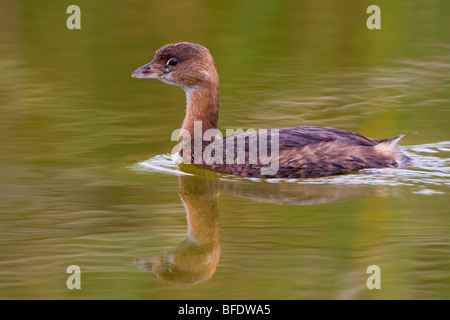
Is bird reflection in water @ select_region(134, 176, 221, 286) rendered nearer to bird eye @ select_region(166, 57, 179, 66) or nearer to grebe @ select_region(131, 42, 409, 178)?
grebe @ select_region(131, 42, 409, 178)

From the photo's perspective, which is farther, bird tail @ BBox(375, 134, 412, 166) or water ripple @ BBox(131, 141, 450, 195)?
bird tail @ BBox(375, 134, 412, 166)

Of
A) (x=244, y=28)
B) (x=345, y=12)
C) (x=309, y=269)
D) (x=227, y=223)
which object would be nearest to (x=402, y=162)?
(x=227, y=223)

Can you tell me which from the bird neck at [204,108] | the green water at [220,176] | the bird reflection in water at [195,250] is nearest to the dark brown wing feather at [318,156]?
the green water at [220,176]

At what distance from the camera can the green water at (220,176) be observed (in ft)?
17.7

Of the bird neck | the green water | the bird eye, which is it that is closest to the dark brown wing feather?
the green water

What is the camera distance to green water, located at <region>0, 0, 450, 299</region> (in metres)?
5.39

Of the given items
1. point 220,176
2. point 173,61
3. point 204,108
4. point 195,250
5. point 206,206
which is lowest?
point 195,250

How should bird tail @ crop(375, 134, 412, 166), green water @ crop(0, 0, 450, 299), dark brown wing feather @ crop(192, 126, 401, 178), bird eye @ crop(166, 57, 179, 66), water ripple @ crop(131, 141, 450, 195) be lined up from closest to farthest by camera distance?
green water @ crop(0, 0, 450, 299) → water ripple @ crop(131, 141, 450, 195) → dark brown wing feather @ crop(192, 126, 401, 178) → bird tail @ crop(375, 134, 412, 166) → bird eye @ crop(166, 57, 179, 66)

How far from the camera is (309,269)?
17.5 ft

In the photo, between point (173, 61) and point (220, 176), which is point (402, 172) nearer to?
point (220, 176)

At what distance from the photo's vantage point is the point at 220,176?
7.73 m

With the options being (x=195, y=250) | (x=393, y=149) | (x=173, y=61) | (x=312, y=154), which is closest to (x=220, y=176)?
(x=312, y=154)

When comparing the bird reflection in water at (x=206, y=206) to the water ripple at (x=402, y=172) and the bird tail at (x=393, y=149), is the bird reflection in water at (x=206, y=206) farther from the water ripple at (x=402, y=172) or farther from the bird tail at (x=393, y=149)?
the bird tail at (x=393, y=149)

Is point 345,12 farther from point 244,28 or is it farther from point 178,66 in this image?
point 178,66
